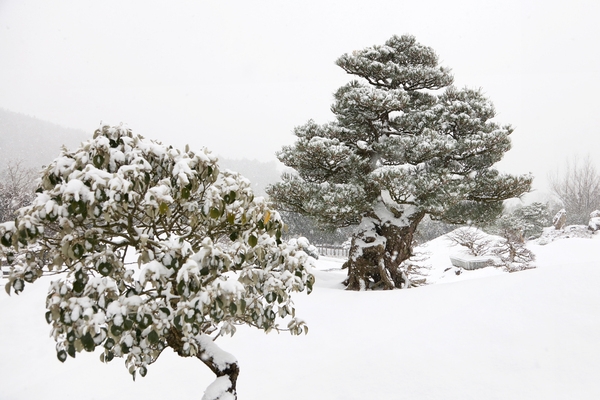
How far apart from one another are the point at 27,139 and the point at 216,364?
27.9m

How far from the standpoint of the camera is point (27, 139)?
2316 cm

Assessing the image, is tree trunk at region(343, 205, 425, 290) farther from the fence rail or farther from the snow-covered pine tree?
the fence rail

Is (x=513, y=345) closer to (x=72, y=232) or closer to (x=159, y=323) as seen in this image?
(x=159, y=323)

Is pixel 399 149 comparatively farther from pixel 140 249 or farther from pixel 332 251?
pixel 332 251

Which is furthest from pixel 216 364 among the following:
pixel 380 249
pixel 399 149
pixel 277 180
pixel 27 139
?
pixel 27 139

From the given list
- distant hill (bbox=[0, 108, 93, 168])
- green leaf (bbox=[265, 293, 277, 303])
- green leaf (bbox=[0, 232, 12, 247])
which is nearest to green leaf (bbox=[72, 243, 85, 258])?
green leaf (bbox=[0, 232, 12, 247])

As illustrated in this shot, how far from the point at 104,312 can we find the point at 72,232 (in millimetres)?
442

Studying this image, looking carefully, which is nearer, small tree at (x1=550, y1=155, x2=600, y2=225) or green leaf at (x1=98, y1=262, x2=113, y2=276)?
green leaf at (x1=98, y1=262, x2=113, y2=276)

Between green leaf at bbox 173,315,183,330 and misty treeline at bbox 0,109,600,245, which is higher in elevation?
misty treeline at bbox 0,109,600,245

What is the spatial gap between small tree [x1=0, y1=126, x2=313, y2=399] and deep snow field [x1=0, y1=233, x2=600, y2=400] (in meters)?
1.22

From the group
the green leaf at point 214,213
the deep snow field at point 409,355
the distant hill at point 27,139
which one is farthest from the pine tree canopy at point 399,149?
the distant hill at point 27,139

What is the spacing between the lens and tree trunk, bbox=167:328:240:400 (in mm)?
2229

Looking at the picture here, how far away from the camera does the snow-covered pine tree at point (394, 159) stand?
5.86 meters

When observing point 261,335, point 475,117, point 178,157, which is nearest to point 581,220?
point 475,117
